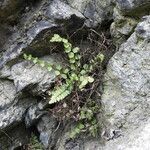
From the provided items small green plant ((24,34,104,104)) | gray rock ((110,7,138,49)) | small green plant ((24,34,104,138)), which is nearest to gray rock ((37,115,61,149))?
small green plant ((24,34,104,138))

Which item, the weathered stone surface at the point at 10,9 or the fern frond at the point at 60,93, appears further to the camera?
the weathered stone surface at the point at 10,9

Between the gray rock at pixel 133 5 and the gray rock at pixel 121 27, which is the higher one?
the gray rock at pixel 133 5

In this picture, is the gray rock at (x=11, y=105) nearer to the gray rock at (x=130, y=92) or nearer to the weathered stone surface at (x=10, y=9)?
the weathered stone surface at (x=10, y=9)

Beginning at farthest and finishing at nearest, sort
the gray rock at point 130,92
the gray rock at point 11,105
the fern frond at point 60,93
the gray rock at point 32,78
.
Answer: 1. the gray rock at point 11,105
2. the gray rock at point 32,78
3. the fern frond at point 60,93
4. the gray rock at point 130,92

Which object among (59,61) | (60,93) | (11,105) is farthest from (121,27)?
Result: (11,105)

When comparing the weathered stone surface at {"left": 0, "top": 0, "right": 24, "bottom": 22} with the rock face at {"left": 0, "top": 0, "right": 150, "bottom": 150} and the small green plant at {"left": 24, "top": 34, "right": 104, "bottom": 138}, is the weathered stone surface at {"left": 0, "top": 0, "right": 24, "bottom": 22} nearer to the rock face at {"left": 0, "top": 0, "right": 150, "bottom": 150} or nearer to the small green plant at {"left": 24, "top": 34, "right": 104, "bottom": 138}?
the rock face at {"left": 0, "top": 0, "right": 150, "bottom": 150}

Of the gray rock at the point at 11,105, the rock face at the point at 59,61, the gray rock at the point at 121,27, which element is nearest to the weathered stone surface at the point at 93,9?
the rock face at the point at 59,61

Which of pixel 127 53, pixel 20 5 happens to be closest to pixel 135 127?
pixel 127 53
